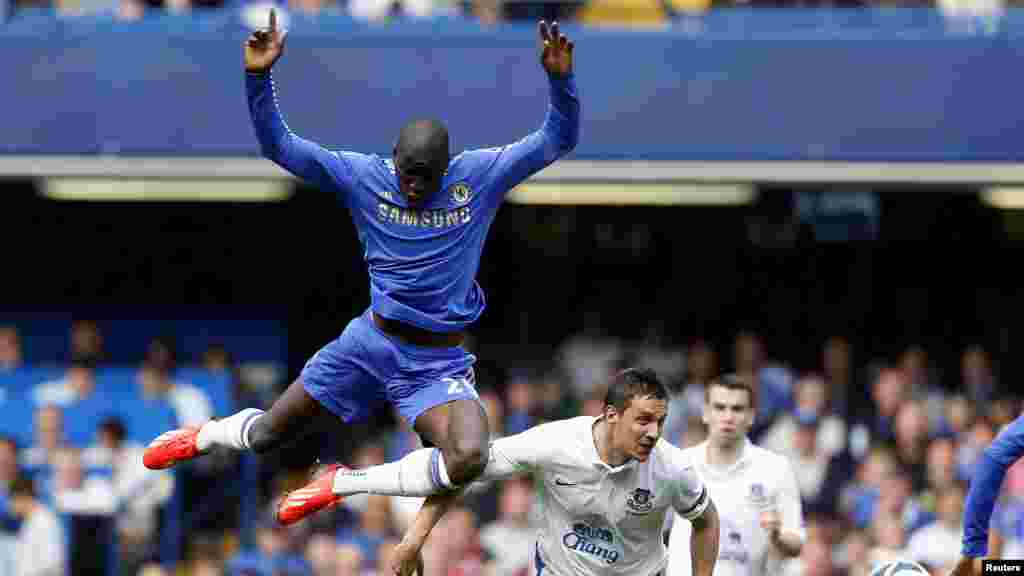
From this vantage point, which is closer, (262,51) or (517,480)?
(262,51)

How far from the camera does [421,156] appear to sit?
792 cm

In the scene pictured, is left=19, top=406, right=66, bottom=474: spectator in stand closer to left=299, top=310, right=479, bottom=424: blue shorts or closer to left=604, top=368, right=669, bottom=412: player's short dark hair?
left=299, top=310, right=479, bottom=424: blue shorts

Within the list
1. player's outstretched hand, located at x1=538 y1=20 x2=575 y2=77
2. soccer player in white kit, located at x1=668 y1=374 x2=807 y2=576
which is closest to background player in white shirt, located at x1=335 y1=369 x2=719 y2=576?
soccer player in white kit, located at x1=668 y1=374 x2=807 y2=576

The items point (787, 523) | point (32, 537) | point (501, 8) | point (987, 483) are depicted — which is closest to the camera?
point (987, 483)

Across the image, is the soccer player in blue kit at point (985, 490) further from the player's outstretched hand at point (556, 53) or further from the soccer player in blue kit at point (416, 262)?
the player's outstretched hand at point (556, 53)

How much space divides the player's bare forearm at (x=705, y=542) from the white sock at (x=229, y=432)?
6.59 feet

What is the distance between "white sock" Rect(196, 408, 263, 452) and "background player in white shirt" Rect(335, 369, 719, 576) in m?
0.92

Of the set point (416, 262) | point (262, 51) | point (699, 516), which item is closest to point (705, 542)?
point (699, 516)

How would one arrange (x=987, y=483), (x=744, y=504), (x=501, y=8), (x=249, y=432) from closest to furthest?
(x=987, y=483) → (x=249, y=432) → (x=744, y=504) → (x=501, y=8)


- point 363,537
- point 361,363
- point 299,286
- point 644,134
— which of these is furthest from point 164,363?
point 361,363

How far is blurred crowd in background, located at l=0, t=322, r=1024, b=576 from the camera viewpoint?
12773 mm

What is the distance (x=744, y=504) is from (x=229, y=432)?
104 inches

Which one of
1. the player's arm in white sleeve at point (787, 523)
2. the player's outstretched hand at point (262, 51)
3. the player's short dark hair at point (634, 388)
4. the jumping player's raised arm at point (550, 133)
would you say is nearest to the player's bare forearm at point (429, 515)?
the player's short dark hair at point (634, 388)

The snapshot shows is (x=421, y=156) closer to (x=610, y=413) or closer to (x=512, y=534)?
(x=610, y=413)
